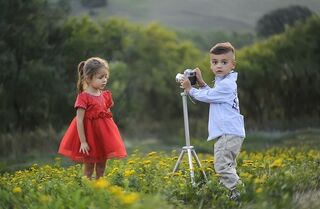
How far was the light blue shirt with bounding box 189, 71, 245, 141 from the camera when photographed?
23.2ft

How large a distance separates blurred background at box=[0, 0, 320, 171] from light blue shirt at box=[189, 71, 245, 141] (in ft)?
34.5

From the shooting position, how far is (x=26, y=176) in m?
9.40

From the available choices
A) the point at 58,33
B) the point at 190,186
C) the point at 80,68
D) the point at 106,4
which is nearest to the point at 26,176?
the point at 80,68

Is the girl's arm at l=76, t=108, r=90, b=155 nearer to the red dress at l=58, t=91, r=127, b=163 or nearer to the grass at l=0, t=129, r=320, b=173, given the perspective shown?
the red dress at l=58, t=91, r=127, b=163

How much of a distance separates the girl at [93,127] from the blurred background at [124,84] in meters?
9.42

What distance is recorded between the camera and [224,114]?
711 centimetres

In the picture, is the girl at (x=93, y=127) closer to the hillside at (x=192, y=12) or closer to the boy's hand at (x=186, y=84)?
the boy's hand at (x=186, y=84)

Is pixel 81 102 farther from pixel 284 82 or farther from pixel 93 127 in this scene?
pixel 284 82

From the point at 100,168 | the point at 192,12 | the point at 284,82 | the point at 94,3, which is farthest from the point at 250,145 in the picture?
the point at 192,12

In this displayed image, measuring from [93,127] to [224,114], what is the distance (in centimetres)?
162

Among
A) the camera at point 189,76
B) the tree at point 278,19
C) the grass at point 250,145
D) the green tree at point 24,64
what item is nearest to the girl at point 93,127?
the camera at point 189,76

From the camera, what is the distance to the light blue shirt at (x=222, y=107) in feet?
23.2

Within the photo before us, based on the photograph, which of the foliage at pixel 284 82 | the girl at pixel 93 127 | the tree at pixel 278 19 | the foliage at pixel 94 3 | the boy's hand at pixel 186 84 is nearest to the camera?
the boy's hand at pixel 186 84

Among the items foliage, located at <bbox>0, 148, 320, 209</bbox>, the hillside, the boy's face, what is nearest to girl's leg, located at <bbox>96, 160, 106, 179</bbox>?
foliage, located at <bbox>0, 148, 320, 209</bbox>
